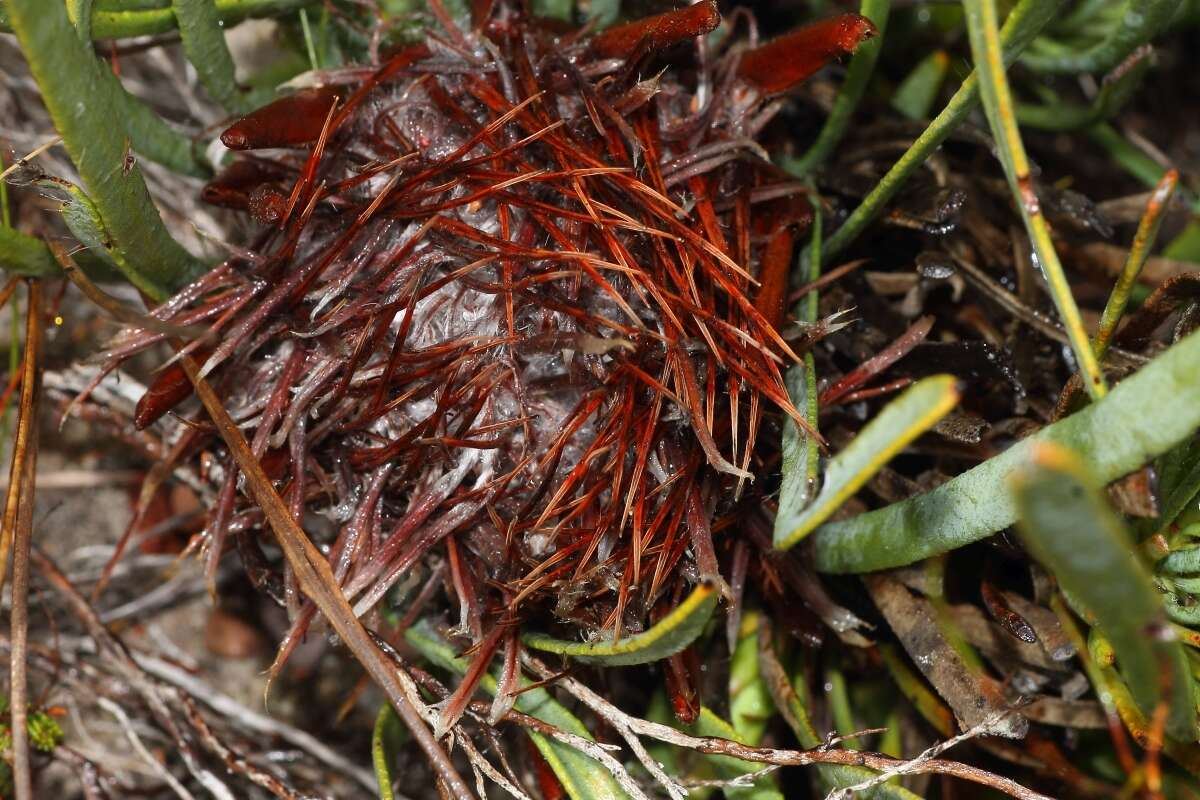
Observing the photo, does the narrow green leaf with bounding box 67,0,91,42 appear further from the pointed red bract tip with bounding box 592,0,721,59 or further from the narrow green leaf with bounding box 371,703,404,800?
the narrow green leaf with bounding box 371,703,404,800

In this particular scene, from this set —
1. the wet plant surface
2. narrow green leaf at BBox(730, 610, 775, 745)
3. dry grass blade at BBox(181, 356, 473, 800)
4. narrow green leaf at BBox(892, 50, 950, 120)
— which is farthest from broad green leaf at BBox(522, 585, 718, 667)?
narrow green leaf at BBox(892, 50, 950, 120)

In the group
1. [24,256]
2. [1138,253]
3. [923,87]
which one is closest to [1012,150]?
[1138,253]

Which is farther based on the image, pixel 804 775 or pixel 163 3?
pixel 804 775

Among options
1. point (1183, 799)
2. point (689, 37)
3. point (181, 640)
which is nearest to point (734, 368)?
point (689, 37)

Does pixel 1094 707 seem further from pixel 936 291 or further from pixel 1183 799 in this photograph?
pixel 936 291

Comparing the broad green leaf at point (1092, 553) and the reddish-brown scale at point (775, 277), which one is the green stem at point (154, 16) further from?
the broad green leaf at point (1092, 553)

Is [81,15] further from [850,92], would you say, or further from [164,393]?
[850,92]
